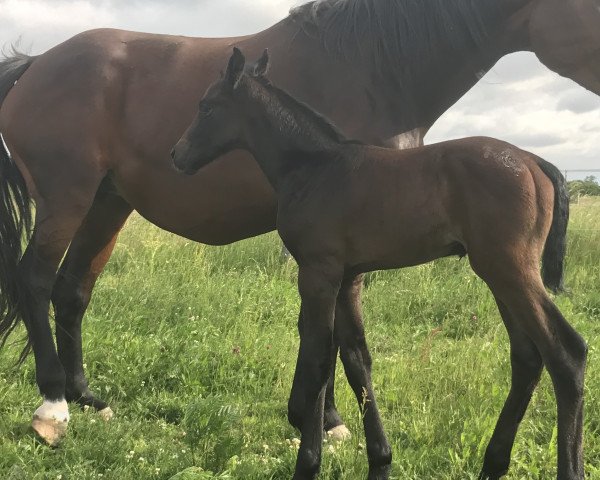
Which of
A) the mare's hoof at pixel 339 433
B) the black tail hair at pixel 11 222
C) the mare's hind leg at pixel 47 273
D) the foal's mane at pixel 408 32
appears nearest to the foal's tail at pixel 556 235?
the foal's mane at pixel 408 32

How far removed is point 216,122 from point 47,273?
4.90ft

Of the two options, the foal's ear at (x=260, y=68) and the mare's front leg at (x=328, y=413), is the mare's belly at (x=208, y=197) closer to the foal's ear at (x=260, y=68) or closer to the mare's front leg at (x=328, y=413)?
the foal's ear at (x=260, y=68)

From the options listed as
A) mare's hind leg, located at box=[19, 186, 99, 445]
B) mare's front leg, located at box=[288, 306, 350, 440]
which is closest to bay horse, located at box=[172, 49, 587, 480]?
mare's front leg, located at box=[288, 306, 350, 440]

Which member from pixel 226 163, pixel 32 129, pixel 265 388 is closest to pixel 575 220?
pixel 265 388

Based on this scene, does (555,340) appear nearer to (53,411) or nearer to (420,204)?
(420,204)

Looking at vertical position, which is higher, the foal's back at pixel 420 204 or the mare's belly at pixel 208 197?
the foal's back at pixel 420 204

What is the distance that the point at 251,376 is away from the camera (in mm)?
4125

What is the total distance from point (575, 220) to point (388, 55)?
7154mm

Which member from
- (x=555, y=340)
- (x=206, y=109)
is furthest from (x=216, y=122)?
(x=555, y=340)

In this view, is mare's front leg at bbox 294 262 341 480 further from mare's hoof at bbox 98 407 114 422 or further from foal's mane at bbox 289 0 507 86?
mare's hoof at bbox 98 407 114 422

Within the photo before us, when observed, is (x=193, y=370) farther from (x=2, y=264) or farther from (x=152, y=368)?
(x=2, y=264)

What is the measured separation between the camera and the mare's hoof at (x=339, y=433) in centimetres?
337

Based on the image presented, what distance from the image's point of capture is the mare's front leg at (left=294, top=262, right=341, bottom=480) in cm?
245

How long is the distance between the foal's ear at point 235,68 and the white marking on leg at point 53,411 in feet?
6.73
